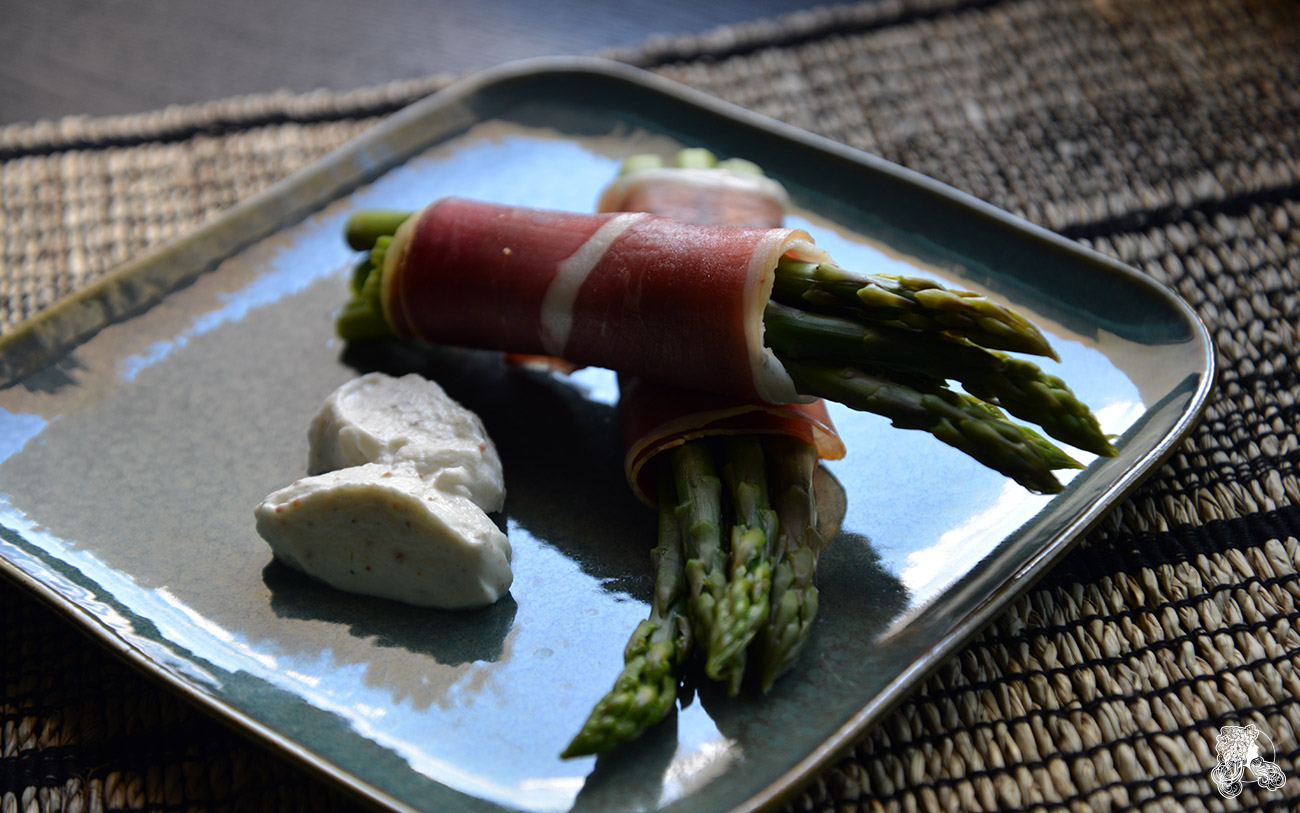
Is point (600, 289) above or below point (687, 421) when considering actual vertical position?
above

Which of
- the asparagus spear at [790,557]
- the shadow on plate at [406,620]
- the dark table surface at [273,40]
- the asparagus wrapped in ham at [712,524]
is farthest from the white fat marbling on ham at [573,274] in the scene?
the dark table surface at [273,40]

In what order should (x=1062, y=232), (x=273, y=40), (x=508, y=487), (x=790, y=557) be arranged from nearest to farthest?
(x=790, y=557) → (x=508, y=487) → (x=1062, y=232) → (x=273, y=40)

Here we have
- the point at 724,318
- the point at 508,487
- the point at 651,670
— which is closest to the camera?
the point at 651,670

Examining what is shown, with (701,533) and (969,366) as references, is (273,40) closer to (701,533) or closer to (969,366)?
(701,533)

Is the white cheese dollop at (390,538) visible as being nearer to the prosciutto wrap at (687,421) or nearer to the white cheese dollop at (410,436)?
the white cheese dollop at (410,436)

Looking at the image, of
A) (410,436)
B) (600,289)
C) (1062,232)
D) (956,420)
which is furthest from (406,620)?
(1062,232)

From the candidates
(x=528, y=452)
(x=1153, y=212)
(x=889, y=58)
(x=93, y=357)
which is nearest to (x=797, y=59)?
(x=889, y=58)

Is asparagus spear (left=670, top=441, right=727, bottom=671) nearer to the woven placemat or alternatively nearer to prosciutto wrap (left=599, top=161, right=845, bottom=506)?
prosciutto wrap (left=599, top=161, right=845, bottom=506)

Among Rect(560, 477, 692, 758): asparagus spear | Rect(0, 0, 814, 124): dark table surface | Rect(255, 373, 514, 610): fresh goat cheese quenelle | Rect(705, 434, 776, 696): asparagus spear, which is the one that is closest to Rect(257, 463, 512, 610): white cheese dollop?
Rect(255, 373, 514, 610): fresh goat cheese quenelle
